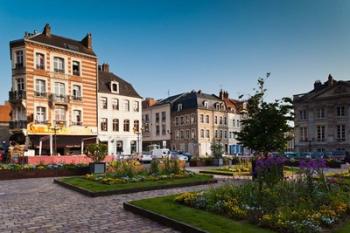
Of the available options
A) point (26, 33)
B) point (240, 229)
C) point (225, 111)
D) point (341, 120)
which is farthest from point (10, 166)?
point (341, 120)

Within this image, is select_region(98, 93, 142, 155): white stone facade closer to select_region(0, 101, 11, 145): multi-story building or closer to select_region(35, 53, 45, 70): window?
select_region(35, 53, 45, 70): window

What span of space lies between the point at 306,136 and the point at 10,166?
50.2m

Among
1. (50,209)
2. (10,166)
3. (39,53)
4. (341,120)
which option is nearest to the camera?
(50,209)

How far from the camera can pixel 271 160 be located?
28.5 feet

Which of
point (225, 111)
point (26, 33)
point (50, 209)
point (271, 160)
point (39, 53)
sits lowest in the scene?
point (50, 209)

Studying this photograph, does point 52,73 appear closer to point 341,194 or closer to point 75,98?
point 75,98

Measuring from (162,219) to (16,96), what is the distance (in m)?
30.3

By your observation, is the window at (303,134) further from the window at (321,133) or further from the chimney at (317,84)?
the chimney at (317,84)

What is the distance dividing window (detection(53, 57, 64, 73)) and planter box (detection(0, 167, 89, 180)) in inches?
745

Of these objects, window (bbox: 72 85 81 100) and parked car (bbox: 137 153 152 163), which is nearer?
parked car (bbox: 137 153 152 163)

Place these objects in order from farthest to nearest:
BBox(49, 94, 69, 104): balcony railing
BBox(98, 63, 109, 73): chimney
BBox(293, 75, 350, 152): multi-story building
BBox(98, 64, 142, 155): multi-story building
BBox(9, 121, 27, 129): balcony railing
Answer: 1. BBox(293, 75, 350, 152): multi-story building
2. BBox(98, 63, 109, 73): chimney
3. BBox(98, 64, 142, 155): multi-story building
4. BBox(49, 94, 69, 104): balcony railing
5. BBox(9, 121, 27, 129): balcony railing

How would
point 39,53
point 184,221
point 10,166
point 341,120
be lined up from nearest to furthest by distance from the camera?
point 184,221, point 10,166, point 39,53, point 341,120

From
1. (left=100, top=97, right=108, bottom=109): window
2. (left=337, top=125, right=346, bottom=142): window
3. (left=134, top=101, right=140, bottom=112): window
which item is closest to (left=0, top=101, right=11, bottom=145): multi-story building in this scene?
(left=100, top=97, right=108, bottom=109): window

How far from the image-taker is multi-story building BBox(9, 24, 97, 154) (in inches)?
1304
